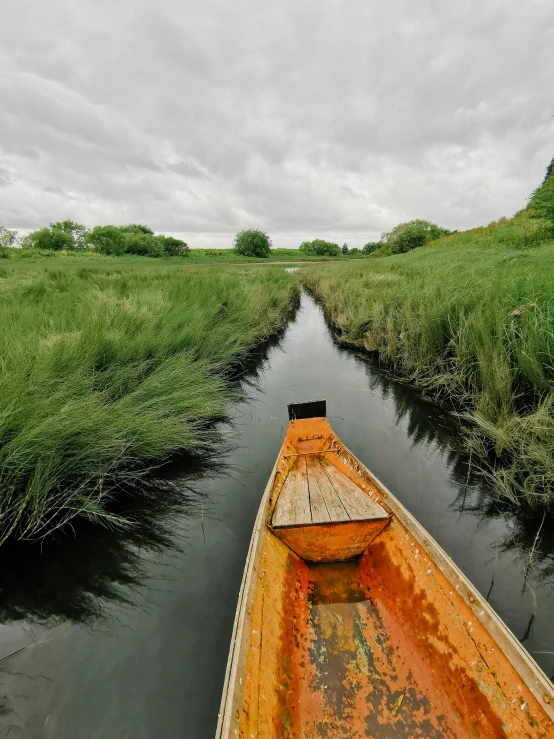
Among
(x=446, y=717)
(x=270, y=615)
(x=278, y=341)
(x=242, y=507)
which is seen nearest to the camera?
(x=446, y=717)

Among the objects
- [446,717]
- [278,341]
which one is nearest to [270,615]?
[446,717]

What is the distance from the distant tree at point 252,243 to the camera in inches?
2635

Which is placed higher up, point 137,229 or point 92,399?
point 137,229

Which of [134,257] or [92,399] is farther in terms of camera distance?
[134,257]

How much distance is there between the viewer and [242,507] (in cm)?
371

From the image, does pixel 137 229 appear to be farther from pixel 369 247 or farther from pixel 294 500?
pixel 294 500

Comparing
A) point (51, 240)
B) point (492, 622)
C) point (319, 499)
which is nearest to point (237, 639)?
point (492, 622)

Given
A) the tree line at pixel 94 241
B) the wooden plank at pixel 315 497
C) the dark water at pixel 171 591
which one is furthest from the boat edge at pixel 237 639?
the tree line at pixel 94 241

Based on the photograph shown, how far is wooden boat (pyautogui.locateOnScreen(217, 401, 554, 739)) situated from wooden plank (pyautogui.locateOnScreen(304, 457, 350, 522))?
0.9 inches

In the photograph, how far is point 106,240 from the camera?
47906 mm

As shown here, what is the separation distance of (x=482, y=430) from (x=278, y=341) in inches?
290

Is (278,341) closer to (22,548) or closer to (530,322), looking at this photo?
(530,322)

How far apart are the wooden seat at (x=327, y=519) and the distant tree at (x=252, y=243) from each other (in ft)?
226

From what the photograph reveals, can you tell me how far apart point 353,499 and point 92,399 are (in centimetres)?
296
